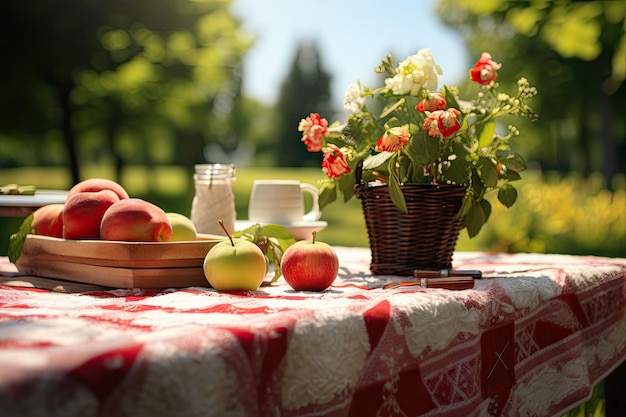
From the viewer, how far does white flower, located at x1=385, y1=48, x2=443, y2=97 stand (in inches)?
73.4

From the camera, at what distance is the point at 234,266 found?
1560 mm

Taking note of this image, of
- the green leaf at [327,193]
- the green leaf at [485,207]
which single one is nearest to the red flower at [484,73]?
the green leaf at [485,207]

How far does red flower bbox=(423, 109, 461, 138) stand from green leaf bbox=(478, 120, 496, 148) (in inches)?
7.1

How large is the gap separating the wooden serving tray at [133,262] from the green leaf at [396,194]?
46cm

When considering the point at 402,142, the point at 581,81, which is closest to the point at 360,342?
the point at 402,142

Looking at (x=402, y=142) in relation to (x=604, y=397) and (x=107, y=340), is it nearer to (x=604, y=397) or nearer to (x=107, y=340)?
(x=107, y=340)

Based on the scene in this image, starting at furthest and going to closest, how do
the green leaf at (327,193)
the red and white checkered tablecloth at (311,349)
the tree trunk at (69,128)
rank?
the tree trunk at (69,128)
the green leaf at (327,193)
the red and white checkered tablecloth at (311,349)

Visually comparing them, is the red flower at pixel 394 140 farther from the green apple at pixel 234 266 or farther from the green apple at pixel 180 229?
the green apple at pixel 180 229

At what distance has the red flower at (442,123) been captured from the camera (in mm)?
1730

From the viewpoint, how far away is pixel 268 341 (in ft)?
3.39

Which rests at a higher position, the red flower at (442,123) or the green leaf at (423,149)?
the red flower at (442,123)

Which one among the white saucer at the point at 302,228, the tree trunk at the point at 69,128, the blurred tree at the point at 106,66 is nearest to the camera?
the white saucer at the point at 302,228

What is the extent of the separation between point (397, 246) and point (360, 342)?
778 mm

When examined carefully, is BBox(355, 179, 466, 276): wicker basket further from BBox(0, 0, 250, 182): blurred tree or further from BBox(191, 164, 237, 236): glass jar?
BBox(0, 0, 250, 182): blurred tree
